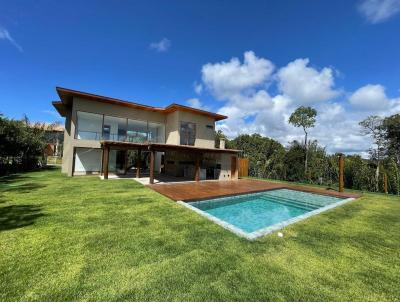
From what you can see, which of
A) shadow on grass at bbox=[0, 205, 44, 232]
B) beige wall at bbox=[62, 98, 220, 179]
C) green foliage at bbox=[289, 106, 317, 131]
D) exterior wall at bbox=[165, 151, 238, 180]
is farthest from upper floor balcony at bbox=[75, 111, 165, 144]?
green foliage at bbox=[289, 106, 317, 131]

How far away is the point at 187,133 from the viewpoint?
18797 mm

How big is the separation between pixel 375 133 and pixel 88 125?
26874 millimetres

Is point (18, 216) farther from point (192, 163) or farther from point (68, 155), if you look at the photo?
point (192, 163)

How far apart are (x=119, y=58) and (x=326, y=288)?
65.4ft

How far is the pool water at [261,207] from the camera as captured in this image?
7.57 metres

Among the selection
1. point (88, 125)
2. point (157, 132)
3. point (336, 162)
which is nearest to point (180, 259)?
point (88, 125)

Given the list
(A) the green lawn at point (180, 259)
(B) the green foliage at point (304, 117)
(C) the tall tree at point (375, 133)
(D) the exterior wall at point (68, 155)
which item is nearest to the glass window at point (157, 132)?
(D) the exterior wall at point (68, 155)

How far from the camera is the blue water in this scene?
302 inches

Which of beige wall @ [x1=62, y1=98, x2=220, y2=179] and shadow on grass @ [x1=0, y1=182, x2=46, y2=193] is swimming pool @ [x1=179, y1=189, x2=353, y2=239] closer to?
beige wall @ [x1=62, y1=98, x2=220, y2=179]

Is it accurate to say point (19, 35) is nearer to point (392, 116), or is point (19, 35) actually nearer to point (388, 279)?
point (388, 279)

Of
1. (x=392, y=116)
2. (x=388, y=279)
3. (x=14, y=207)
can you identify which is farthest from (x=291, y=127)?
(x=14, y=207)

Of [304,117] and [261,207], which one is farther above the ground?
[304,117]

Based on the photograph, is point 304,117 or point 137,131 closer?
point 137,131

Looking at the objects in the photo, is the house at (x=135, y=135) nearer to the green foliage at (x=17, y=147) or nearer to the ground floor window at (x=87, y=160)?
the ground floor window at (x=87, y=160)
